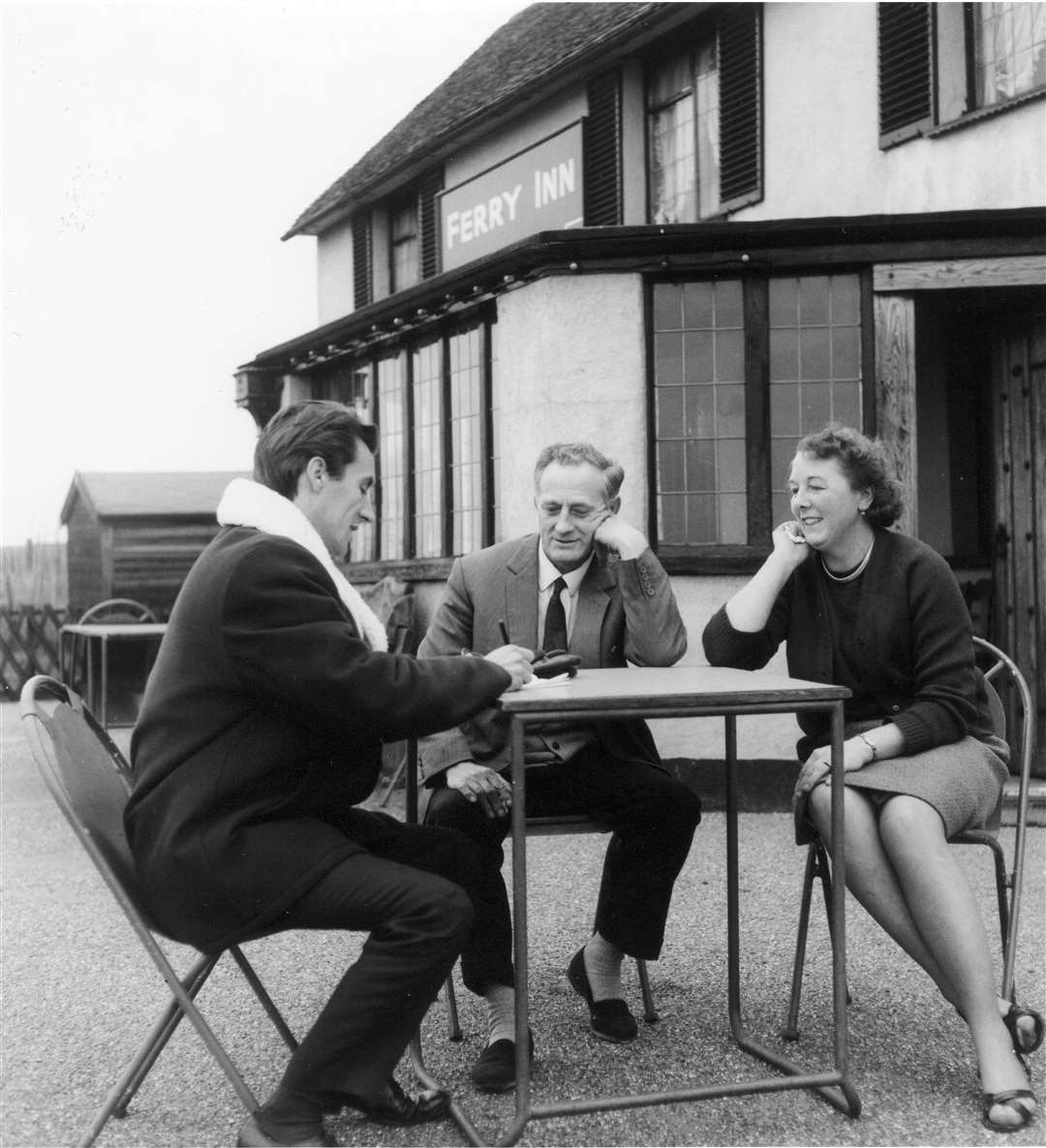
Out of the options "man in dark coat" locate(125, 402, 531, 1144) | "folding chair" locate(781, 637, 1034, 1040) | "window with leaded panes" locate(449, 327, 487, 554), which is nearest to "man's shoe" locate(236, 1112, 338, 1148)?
"man in dark coat" locate(125, 402, 531, 1144)

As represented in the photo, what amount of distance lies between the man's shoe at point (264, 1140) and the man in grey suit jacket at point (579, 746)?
0.70 m

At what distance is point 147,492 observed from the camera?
19.0m

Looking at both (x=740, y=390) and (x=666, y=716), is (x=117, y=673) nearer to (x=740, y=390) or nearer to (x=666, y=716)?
(x=740, y=390)

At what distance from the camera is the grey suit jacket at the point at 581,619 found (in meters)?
3.78

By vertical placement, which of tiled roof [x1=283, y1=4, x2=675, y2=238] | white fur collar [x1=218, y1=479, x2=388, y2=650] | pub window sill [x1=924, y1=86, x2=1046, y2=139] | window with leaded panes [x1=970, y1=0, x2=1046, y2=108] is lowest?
white fur collar [x1=218, y1=479, x2=388, y2=650]

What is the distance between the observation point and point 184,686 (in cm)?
273

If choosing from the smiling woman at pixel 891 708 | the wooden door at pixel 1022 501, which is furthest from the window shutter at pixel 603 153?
the smiling woman at pixel 891 708

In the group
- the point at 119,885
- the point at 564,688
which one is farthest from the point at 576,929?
the point at 119,885

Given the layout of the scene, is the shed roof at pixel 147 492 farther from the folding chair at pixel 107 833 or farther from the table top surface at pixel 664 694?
the table top surface at pixel 664 694

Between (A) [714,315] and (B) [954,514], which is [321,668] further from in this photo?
(B) [954,514]

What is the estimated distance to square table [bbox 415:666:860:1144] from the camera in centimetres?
287

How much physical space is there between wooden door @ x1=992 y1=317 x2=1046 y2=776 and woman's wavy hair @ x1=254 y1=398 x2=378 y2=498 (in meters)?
5.15

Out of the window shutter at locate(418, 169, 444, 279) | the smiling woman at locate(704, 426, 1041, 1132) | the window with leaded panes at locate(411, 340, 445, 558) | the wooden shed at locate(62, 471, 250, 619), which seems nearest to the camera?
the smiling woman at locate(704, 426, 1041, 1132)

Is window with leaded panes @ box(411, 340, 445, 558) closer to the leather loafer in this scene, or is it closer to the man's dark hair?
the man's dark hair
